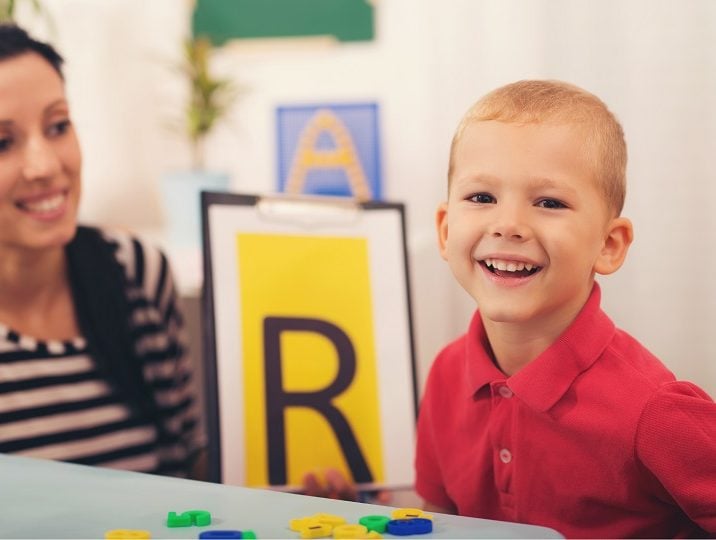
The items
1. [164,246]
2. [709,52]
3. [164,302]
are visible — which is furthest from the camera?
[164,246]

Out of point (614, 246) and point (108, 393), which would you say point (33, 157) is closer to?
point (108, 393)

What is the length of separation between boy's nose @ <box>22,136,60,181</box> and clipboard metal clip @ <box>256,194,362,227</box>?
30 cm

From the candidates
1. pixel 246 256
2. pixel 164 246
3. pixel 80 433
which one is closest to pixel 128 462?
pixel 80 433

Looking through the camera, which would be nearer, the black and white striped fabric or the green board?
the black and white striped fabric

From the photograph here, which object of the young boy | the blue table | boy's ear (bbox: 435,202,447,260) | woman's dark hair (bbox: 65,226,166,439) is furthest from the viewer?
woman's dark hair (bbox: 65,226,166,439)

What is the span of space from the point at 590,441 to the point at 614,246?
19cm

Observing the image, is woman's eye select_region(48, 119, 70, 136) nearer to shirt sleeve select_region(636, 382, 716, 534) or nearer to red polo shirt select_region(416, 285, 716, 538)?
red polo shirt select_region(416, 285, 716, 538)

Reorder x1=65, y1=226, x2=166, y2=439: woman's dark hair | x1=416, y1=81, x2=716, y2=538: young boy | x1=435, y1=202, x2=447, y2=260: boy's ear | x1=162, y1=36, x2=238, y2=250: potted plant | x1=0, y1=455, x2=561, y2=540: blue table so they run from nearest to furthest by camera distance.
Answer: x1=0, y1=455, x2=561, y2=540: blue table → x1=416, y1=81, x2=716, y2=538: young boy → x1=435, y1=202, x2=447, y2=260: boy's ear → x1=65, y1=226, x2=166, y2=439: woman's dark hair → x1=162, y1=36, x2=238, y2=250: potted plant

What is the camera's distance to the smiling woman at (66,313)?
50.9 inches

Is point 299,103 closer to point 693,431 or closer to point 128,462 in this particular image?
point 128,462

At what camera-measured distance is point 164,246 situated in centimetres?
193

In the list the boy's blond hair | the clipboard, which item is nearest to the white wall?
the clipboard

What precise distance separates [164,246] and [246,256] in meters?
0.67

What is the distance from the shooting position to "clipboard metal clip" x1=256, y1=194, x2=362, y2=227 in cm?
134
